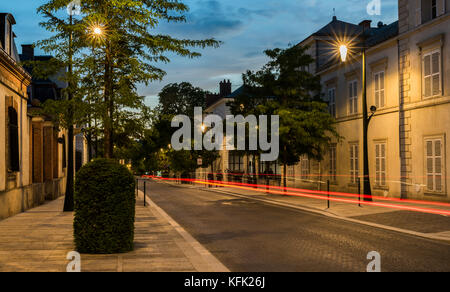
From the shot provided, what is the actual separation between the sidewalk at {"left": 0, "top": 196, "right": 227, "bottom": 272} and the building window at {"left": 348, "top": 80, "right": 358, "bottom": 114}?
18681 mm

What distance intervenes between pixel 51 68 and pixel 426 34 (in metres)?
17.6

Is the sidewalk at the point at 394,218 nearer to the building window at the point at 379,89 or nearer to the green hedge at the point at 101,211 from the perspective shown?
the building window at the point at 379,89

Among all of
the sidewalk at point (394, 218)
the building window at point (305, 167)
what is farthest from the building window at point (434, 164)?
the building window at point (305, 167)

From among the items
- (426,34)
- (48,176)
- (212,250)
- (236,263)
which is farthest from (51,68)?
(426,34)

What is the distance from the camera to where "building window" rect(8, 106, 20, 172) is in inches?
671

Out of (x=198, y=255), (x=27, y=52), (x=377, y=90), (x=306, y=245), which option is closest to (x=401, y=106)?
(x=377, y=90)

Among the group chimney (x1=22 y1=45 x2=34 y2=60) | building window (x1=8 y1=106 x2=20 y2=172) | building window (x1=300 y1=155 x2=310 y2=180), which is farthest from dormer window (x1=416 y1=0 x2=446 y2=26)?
chimney (x1=22 y1=45 x2=34 y2=60)

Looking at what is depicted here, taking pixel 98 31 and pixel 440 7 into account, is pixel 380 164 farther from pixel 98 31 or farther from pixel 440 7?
pixel 98 31

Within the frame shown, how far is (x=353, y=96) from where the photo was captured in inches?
1131

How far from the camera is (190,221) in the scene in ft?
49.1

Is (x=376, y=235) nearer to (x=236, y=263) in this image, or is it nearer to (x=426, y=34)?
(x=236, y=263)

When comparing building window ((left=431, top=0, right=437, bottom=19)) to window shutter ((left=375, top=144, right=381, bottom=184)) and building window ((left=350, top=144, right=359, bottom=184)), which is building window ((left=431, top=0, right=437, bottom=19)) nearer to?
window shutter ((left=375, top=144, right=381, bottom=184))

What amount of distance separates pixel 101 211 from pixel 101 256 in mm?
817

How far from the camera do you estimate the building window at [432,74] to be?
20969mm
